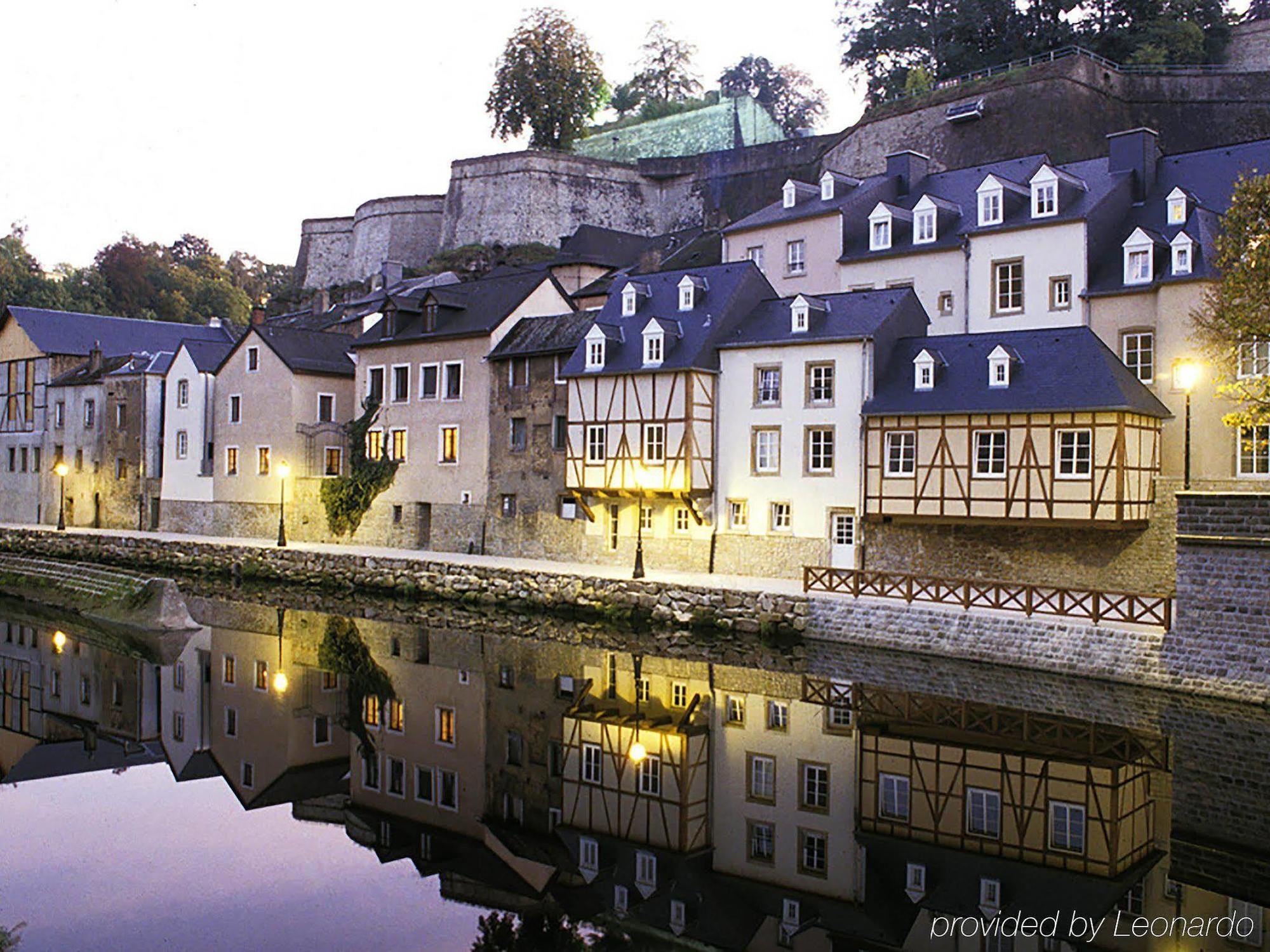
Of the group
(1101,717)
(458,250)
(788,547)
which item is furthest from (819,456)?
(458,250)

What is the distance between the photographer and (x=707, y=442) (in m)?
27.2

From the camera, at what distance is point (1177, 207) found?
82.5ft

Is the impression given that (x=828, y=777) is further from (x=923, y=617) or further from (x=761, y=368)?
(x=761, y=368)

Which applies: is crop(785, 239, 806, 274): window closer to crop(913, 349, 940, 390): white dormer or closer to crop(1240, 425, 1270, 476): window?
crop(913, 349, 940, 390): white dormer

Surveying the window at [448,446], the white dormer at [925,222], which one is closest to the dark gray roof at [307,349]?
the window at [448,446]

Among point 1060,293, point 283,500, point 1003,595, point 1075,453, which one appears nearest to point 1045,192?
point 1060,293

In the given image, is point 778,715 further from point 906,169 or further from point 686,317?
point 906,169

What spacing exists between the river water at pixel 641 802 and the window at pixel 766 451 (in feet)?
21.0

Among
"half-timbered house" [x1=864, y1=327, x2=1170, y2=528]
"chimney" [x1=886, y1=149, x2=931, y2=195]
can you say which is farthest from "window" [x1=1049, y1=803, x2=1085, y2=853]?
"chimney" [x1=886, y1=149, x2=931, y2=195]

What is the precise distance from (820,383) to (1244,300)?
8.23 meters

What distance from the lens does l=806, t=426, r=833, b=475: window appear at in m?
25.3

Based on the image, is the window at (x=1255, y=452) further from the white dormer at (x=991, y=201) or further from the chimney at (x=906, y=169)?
the chimney at (x=906, y=169)

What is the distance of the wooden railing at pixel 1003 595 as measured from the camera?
59.3 feet

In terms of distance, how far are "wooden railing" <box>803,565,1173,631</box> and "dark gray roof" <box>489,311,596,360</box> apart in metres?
10.3
